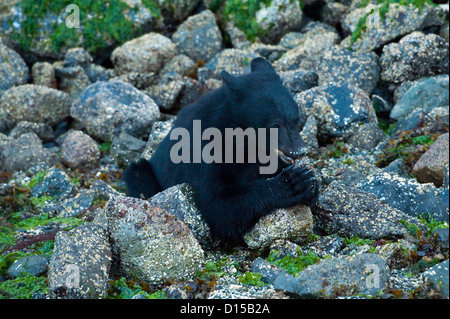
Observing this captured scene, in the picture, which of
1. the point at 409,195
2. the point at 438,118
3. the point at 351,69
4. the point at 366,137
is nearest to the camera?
the point at 409,195

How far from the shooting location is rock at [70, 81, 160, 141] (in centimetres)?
922

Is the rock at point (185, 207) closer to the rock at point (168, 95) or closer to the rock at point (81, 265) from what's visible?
the rock at point (81, 265)

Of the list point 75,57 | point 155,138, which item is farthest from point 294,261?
point 75,57

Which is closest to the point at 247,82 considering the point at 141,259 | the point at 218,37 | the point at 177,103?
the point at 141,259

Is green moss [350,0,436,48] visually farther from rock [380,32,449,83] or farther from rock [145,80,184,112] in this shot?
rock [145,80,184,112]

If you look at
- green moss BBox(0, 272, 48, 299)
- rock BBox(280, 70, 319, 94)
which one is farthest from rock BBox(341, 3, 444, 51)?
green moss BBox(0, 272, 48, 299)

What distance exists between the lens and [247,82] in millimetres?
6012

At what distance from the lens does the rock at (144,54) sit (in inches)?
420

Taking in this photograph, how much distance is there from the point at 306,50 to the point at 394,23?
144 centimetres

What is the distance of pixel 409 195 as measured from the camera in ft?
20.6

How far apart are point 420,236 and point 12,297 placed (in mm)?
3500

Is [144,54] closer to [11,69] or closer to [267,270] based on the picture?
[11,69]

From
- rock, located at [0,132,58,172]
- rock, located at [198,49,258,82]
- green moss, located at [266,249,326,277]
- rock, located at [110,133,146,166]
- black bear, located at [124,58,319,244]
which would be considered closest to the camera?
green moss, located at [266,249,326,277]

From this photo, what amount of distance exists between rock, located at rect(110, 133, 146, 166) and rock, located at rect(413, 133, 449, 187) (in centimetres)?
388
